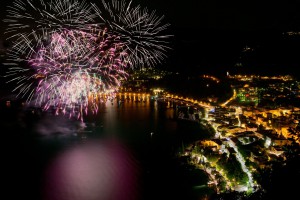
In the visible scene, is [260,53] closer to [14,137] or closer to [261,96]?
[261,96]

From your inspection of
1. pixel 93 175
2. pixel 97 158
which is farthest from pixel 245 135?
pixel 93 175

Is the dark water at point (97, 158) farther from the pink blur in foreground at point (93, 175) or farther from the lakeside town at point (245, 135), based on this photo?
the lakeside town at point (245, 135)

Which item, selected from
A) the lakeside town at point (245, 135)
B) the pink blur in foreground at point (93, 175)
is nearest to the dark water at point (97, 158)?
the pink blur in foreground at point (93, 175)

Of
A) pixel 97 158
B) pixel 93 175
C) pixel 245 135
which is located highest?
pixel 245 135

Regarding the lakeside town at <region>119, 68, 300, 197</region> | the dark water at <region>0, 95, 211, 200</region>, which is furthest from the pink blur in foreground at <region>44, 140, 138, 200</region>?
the lakeside town at <region>119, 68, 300, 197</region>

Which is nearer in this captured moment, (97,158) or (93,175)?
(93,175)

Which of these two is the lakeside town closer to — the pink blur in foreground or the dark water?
the dark water

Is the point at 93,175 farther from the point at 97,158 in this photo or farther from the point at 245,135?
the point at 245,135

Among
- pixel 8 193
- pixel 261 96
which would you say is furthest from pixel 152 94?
pixel 8 193

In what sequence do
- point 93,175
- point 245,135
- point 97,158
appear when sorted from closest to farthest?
point 93,175 < point 97,158 < point 245,135
